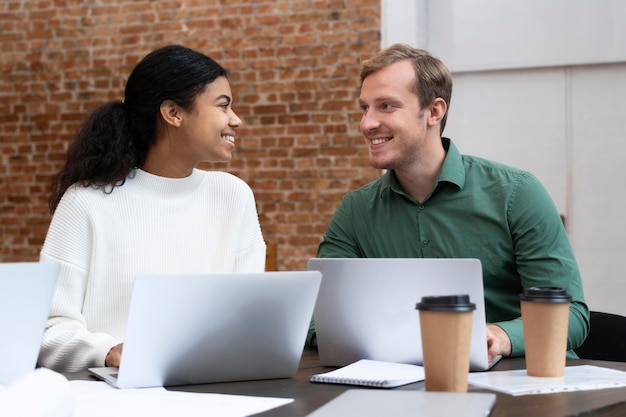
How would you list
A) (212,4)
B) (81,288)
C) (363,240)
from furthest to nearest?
(212,4) → (363,240) → (81,288)

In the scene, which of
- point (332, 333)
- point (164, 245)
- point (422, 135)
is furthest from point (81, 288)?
point (422, 135)

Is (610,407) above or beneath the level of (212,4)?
beneath

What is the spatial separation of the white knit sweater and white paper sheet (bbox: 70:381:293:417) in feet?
1.84

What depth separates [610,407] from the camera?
1482 millimetres

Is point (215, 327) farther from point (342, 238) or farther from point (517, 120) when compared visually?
point (517, 120)

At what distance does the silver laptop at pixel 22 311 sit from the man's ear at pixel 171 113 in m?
1.11

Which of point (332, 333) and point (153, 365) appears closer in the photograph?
point (153, 365)

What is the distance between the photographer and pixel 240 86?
539cm

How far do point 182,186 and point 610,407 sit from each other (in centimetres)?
143

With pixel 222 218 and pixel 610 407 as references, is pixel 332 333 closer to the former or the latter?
pixel 610 407

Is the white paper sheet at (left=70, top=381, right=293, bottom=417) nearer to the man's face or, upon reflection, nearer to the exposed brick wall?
the man's face

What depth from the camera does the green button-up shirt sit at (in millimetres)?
2330

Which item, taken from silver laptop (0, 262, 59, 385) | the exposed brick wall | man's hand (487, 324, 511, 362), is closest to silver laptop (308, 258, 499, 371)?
man's hand (487, 324, 511, 362)

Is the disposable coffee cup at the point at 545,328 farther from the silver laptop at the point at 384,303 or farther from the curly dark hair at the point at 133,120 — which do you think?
the curly dark hair at the point at 133,120
